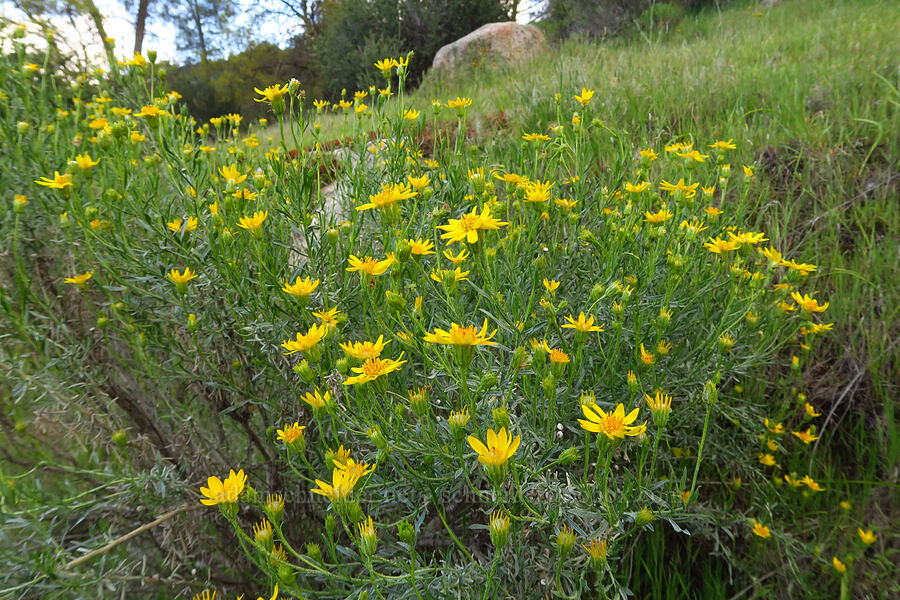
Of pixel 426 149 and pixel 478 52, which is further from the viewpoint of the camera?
pixel 478 52

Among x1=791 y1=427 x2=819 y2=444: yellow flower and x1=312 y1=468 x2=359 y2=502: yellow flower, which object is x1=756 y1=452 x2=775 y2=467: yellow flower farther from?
x1=312 y1=468 x2=359 y2=502: yellow flower

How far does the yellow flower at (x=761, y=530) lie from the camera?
1.61 metres

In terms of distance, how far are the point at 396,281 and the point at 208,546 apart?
1.24 meters

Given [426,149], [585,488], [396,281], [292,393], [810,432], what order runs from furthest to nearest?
[426,149] → [810,432] → [292,393] → [396,281] → [585,488]

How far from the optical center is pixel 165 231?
1.68 m

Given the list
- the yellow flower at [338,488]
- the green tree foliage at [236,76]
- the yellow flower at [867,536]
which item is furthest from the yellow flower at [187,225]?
the green tree foliage at [236,76]

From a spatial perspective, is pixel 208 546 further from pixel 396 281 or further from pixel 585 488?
pixel 585 488

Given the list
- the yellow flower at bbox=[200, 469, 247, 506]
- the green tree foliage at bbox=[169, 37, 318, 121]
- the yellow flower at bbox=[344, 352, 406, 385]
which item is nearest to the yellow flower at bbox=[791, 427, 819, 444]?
the yellow flower at bbox=[344, 352, 406, 385]

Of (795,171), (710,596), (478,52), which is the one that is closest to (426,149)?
(795,171)

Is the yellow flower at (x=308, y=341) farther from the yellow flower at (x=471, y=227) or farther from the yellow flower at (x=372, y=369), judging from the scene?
the yellow flower at (x=471, y=227)

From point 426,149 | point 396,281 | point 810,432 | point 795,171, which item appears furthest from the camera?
point 426,149

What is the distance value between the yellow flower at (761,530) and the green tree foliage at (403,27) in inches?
455

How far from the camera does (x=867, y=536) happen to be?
1550mm

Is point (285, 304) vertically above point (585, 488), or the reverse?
point (285, 304)
